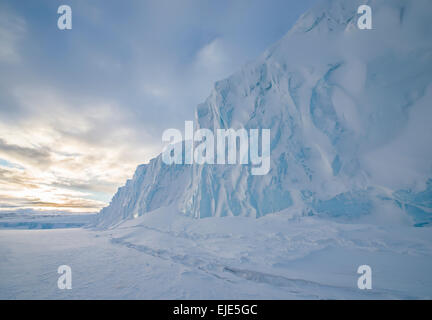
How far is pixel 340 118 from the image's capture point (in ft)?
33.9

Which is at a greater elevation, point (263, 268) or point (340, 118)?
point (340, 118)

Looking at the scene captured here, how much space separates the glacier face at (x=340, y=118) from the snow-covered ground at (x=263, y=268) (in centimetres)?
171

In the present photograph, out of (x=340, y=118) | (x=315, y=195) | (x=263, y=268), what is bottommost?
(x=263, y=268)

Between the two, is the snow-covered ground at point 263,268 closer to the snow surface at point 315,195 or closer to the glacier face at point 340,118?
the snow surface at point 315,195

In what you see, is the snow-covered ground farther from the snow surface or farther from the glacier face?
the glacier face

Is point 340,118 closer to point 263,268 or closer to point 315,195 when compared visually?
point 315,195

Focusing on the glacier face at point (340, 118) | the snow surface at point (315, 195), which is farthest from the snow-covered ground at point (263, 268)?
the glacier face at point (340, 118)

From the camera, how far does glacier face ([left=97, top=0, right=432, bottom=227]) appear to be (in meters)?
8.27

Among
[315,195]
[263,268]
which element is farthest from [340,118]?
[263,268]

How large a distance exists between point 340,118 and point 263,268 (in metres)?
8.35

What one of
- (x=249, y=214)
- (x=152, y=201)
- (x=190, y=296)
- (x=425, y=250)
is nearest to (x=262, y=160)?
(x=249, y=214)

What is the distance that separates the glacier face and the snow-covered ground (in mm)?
1706

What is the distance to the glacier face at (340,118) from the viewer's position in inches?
325
